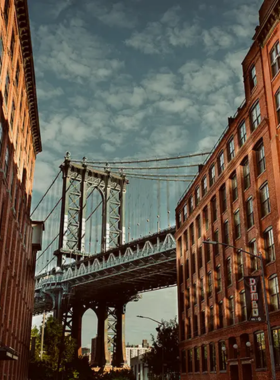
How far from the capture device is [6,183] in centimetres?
3769

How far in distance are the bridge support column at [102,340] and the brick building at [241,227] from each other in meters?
55.2

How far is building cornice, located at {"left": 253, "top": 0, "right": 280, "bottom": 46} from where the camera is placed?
109 feet

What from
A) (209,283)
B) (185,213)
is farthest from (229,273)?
(185,213)

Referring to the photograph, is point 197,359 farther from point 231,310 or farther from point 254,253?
point 254,253

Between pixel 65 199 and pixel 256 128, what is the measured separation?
79033 mm

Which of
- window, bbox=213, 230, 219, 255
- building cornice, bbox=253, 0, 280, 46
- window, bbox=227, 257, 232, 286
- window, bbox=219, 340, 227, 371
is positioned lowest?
window, bbox=219, 340, 227, 371

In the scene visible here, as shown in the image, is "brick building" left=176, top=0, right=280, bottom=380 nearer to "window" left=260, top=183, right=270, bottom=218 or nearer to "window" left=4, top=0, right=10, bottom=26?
"window" left=260, top=183, right=270, bottom=218

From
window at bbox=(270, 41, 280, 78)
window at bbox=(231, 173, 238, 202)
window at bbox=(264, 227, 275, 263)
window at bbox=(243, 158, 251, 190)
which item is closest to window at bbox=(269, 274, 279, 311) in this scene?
window at bbox=(264, 227, 275, 263)

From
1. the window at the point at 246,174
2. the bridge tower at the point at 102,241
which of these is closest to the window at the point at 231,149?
the window at the point at 246,174

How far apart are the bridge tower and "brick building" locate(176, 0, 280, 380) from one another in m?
54.8

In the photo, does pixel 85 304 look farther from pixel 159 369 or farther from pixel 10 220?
pixel 10 220

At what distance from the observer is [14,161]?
4203cm

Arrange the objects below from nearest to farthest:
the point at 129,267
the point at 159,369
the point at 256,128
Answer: the point at 256,128, the point at 159,369, the point at 129,267

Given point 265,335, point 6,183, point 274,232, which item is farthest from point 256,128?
point 6,183
